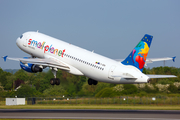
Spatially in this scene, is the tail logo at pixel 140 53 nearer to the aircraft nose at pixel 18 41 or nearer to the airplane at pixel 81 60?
the airplane at pixel 81 60

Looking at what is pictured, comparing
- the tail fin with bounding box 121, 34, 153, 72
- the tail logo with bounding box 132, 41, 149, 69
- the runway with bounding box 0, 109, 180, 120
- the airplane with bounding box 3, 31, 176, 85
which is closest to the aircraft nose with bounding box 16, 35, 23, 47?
the airplane with bounding box 3, 31, 176, 85

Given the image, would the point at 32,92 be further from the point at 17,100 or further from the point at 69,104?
the point at 69,104

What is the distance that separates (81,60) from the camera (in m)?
49.1

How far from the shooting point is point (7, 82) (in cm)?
8212

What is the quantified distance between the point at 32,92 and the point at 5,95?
7.84 m

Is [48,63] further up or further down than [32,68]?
further up

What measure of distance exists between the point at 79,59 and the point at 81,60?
40 centimetres

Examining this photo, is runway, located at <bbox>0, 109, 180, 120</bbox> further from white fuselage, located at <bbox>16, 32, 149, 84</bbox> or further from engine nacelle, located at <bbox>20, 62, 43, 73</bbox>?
engine nacelle, located at <bbox>20, 62, 43, 73</bbox>

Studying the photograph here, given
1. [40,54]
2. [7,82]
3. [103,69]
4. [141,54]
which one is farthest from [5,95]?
[141,54]

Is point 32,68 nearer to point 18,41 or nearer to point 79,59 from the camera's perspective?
point 18,41

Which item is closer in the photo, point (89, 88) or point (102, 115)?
point (102, 115)

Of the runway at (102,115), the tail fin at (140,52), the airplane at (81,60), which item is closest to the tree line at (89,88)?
the airplane at (81,60)

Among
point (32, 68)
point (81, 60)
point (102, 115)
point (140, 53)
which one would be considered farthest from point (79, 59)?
point (140, 53)

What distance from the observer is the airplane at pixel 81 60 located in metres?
44.5
